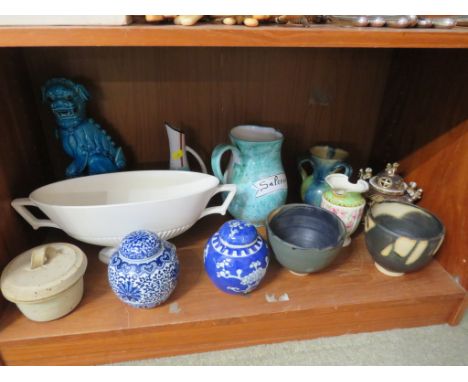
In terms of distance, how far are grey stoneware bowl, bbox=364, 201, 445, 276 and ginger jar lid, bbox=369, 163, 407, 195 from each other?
40 mm

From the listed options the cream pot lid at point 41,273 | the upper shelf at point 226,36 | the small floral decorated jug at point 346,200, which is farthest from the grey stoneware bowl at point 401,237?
the cream pot lid at point 41,273

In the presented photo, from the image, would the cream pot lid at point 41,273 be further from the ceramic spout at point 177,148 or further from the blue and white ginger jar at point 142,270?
the ceramic spout at point 177,148

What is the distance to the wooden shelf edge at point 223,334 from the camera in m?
0.50

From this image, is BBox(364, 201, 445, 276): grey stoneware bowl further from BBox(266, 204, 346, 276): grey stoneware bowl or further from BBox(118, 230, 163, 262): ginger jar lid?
BBox(118, 230, 163, 262): ginger jar lid

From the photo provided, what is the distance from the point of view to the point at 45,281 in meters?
0.47

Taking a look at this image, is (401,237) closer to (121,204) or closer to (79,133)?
(121,204)

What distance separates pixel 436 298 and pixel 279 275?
0.26 meters

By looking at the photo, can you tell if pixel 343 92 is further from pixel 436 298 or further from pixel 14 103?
pixel 14 103

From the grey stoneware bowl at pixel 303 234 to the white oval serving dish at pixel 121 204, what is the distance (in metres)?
0.11

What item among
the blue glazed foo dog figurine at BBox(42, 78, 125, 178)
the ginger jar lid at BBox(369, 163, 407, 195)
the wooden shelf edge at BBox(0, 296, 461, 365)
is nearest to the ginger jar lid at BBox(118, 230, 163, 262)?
the wooden shelf edge at BBox(0, 296, 461, 365)

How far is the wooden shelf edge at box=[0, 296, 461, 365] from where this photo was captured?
0.50 metres

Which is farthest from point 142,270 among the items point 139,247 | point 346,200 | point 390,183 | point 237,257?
point 390,183

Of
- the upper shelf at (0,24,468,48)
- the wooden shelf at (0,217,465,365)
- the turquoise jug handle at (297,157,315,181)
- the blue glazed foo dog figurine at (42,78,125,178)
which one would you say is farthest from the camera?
the turquoise jug handle at (297,157,315,181)

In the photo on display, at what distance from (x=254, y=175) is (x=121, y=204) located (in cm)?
A: 25
